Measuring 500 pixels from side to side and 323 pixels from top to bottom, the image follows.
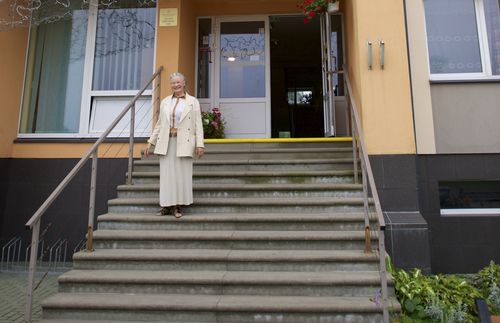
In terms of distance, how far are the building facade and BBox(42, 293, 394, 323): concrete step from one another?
4.52ft

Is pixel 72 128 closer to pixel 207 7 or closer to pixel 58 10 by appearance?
pixel 58 10

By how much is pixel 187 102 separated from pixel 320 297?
2.63 metres

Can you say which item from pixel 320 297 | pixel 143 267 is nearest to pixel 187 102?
pixel 143 267

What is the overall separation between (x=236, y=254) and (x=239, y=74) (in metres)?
4.35

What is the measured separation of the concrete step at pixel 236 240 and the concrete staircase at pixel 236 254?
0.04 feet

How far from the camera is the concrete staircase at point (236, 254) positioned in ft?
10.6

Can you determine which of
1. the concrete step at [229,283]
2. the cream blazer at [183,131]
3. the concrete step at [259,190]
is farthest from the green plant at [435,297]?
the cream blazer at [183,131]

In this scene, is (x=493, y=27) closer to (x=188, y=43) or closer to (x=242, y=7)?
(x=242, y=7)

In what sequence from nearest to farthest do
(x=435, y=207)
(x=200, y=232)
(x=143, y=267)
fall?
(x=143, y=267)
(x=200, y=232)
(x=435, y=207)

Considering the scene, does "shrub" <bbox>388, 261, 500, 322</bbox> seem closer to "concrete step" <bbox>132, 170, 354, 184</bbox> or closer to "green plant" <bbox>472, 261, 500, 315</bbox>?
"green plant" <bbox>472, 261, 500, 315</bbox>

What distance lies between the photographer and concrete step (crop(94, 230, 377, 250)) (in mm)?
3885

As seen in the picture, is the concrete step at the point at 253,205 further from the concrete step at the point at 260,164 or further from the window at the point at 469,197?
the window at the point at 469,197

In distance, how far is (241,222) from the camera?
4.24 metres

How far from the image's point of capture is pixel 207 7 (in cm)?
716
